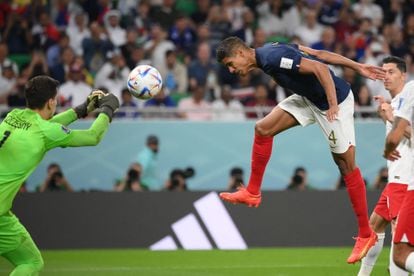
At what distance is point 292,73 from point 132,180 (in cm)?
693

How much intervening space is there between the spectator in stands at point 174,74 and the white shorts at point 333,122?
7.67 meters

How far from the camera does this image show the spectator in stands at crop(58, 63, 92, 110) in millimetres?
17469

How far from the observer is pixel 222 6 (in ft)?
65.7

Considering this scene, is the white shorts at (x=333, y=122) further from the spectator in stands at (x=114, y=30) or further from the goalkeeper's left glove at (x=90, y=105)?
the spectator in stands at (x=114, y=30)

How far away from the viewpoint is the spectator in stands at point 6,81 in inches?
687

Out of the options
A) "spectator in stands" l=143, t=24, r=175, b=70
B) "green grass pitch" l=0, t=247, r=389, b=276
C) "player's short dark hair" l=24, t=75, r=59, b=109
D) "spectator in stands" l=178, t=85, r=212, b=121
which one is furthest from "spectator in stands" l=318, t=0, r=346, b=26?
"player's short dark hair" l=24, t=75, r=59, b=109

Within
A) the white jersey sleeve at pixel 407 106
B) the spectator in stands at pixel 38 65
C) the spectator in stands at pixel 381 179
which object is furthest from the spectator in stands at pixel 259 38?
the white jersey sleeve at pixel 407 106

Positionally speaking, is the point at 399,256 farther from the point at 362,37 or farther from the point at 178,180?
the point at 362,37

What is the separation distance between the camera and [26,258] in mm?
8750

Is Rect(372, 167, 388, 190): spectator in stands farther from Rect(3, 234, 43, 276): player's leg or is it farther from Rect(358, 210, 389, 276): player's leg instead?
Rect(3, 234, 43, 276): player's leg

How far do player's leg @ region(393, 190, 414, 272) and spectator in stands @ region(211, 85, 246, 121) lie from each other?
8.84 m

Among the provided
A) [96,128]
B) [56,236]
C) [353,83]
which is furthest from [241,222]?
[96,128]

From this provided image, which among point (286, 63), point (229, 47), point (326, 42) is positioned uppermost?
point (229, 47)

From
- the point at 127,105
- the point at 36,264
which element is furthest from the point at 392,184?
the point at 127,105
